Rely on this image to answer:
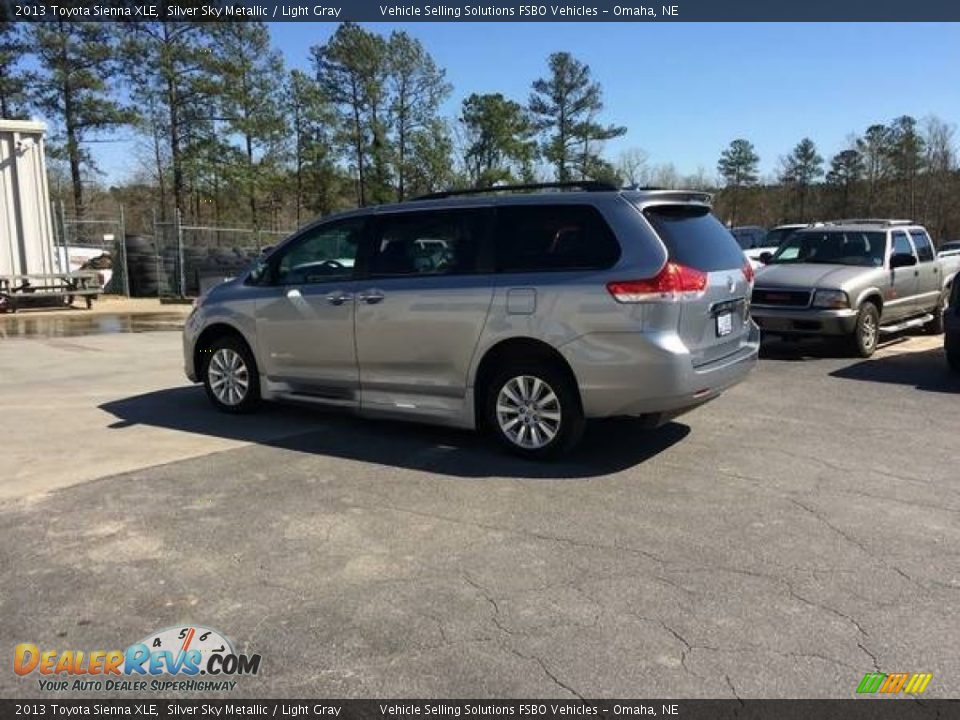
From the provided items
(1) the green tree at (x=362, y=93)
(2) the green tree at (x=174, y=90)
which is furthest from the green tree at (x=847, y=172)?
(2) the green tree at (x=174, y=90)

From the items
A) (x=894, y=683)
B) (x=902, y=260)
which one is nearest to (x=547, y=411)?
(x=894, y=683)

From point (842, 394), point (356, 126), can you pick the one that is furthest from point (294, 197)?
point (842, 394)

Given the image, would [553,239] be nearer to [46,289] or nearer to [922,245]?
[922,245]

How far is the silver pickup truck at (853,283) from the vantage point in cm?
1077

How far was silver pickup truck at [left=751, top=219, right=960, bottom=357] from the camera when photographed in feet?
35.3

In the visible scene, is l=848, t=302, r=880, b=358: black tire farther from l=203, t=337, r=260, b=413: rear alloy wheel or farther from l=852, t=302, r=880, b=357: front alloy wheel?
l=203, t=337, r=260, b=413: rear alloy wheel

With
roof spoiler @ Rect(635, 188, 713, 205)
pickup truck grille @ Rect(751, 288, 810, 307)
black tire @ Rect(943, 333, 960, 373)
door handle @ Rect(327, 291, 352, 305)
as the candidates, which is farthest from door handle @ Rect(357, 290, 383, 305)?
black tire @ Rect(943, 333, 960, 373)

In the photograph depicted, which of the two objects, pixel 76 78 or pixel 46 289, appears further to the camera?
pixel 76 78

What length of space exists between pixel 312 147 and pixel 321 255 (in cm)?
4069

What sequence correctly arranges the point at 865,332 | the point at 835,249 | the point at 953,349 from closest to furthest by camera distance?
the point at 953,349 < the point at 865,332 < the point at 835,249

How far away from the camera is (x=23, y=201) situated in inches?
703

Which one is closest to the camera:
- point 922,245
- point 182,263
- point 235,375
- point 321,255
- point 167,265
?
point 321,255

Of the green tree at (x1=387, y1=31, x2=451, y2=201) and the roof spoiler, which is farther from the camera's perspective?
the green tree at (x1=387, y1=31, x2=451, y2=201)

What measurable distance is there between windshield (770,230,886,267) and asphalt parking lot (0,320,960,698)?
4.90 m
